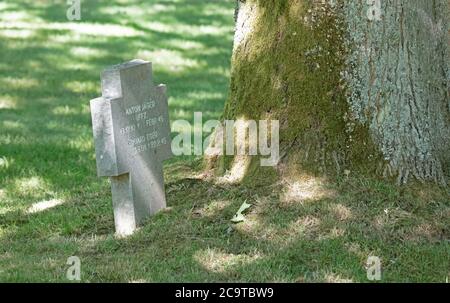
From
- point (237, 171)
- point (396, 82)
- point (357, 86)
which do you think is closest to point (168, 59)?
point (237, 171)

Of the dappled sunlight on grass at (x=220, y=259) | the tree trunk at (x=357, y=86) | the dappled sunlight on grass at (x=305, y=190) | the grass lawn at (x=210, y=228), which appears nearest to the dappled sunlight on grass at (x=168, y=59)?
the grass lawn at (x=210, y=228)

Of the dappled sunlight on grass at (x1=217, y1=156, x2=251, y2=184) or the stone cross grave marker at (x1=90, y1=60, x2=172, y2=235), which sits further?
the dappled sunlight on grass at (x1=217, y1=156, x2=251, y2=184)

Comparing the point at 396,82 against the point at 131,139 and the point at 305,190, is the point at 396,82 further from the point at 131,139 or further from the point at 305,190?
the point at 131,139

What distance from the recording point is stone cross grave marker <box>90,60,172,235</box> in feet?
22.6

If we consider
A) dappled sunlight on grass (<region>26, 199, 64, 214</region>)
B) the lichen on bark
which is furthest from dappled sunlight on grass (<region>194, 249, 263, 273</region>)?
dappled sunlight on grass (<region>26, 199, 64, 214</region>)

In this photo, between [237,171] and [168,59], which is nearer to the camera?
[237,171]

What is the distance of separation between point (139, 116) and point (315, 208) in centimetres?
152

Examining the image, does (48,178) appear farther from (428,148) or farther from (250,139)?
(428,148)

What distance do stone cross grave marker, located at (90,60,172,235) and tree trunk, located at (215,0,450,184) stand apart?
835mm

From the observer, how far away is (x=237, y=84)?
7.64 meters

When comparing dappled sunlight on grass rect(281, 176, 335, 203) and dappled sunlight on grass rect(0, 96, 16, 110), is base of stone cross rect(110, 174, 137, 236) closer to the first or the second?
dappled sunlight on grass rect(281, 176, 335, 203)

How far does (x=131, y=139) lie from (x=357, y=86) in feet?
5.73

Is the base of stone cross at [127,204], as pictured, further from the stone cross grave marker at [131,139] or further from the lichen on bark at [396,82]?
the lichen on bark at [396,82]

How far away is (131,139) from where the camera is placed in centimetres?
709
